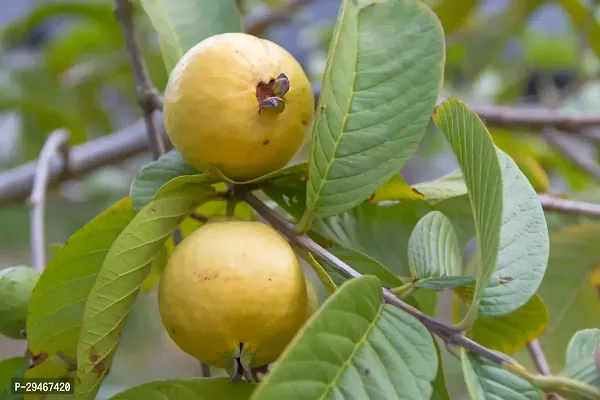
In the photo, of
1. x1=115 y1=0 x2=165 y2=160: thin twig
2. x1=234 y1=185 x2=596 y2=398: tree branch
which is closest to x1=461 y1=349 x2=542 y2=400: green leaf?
x1=234 y1=185 x2=596 y2=398: tree branch

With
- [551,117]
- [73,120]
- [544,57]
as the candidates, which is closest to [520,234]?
[551,117]

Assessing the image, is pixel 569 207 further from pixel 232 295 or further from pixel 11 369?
pixel 11 369

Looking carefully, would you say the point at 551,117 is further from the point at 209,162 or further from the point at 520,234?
the point at 209,162

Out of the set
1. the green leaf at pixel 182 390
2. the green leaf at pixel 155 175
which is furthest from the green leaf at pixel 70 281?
the green leaf at pixel 182 390

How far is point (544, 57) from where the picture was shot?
1.92 meters

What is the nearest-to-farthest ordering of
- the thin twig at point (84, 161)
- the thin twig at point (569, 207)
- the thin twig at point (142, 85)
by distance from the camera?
the thin twig at point (142, 85)
the thin twig at point (569, 207)
the thin twig at point (84, 161)

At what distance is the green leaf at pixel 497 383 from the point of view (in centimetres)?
41

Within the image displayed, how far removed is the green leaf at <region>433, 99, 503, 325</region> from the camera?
39 cm

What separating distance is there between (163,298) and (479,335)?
13.5 inches

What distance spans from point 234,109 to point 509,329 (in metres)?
0.37

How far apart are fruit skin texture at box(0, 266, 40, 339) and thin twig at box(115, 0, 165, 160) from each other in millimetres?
194

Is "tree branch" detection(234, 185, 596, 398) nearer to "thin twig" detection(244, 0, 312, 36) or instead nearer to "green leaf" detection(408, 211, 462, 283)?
"green leaf" detection(408, 211, 462, 283)

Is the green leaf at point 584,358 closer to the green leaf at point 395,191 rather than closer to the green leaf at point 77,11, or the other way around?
the green leaf at point 395,191

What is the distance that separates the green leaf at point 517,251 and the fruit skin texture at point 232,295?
0.15 m
